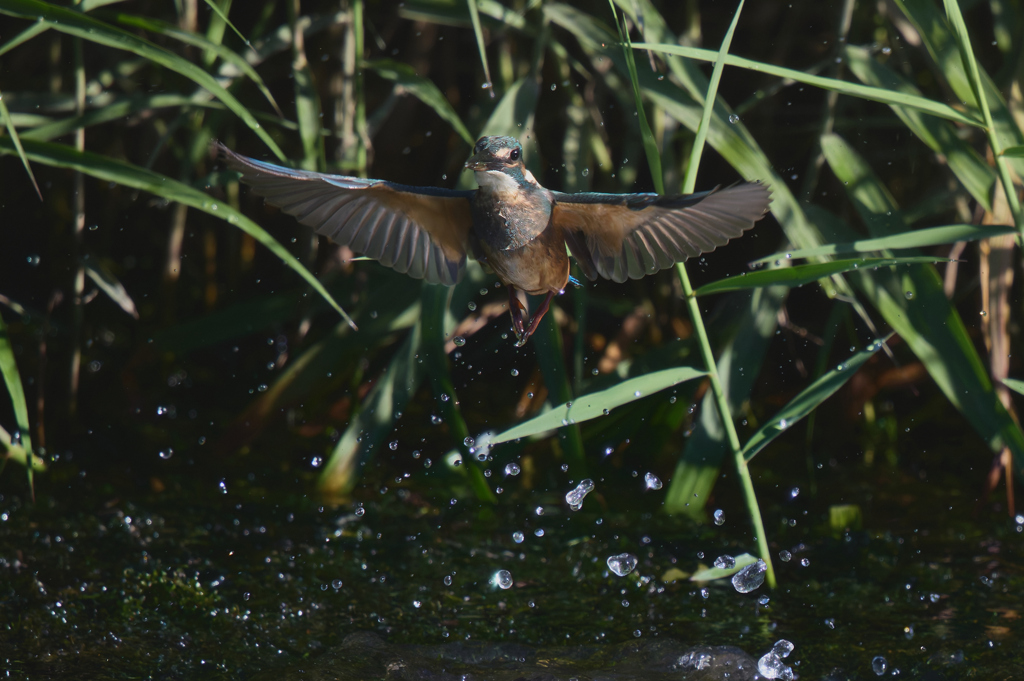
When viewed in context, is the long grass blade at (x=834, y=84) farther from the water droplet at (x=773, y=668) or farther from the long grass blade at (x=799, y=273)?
the water droplet at (x=773, y=668)

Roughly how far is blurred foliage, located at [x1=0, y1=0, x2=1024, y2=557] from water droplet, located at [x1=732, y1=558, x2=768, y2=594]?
28 cm

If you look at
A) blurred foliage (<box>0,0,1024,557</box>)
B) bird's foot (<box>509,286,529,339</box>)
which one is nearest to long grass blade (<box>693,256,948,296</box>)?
blurred foliage (<box>0,0,1024,557</box>)

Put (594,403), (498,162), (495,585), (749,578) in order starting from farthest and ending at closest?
(495,585) < (749,578) < (594,403) < (498,162)

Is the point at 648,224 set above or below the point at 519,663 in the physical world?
above

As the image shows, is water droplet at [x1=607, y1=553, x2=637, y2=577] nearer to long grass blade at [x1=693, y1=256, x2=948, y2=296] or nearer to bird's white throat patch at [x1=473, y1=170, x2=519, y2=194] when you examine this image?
long grass blade at [x1=693, y1=256, x2=948, y2=296]

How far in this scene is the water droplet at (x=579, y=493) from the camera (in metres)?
1.92

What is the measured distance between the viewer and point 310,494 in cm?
220

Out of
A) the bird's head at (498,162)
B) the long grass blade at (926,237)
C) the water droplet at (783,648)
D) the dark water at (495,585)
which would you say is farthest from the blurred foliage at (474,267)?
the water droplet at (783,648)

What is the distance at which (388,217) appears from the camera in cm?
142

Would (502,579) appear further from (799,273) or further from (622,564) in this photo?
(799,273)

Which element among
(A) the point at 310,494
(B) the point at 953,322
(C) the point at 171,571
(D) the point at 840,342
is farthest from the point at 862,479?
(C) the point at 171,571

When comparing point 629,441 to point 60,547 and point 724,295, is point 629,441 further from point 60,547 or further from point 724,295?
point 60,547

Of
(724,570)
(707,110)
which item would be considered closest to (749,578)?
(724,570)

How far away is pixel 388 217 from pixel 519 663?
74 centimetres
